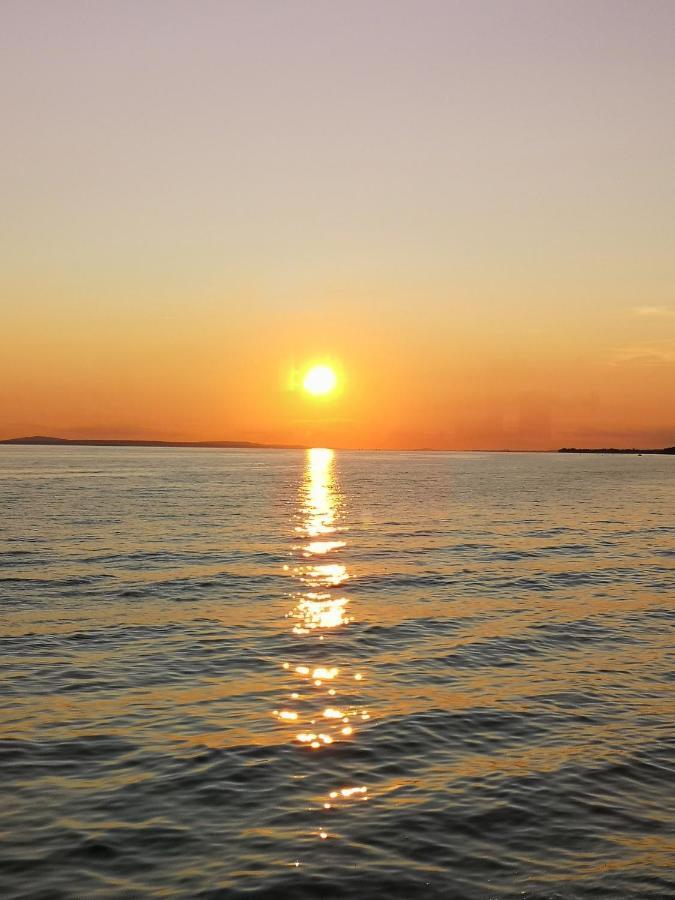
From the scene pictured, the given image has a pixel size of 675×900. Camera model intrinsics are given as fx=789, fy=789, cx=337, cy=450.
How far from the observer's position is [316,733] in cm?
1611

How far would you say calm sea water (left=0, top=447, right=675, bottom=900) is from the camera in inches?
428

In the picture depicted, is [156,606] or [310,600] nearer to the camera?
[156,606]

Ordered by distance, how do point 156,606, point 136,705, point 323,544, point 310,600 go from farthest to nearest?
point 323,544
point 310,600
point 156,606
point 136,705

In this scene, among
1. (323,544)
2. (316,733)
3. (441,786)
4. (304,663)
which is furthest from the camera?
(323,544)

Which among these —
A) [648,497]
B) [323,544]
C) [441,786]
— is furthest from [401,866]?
[648,497]

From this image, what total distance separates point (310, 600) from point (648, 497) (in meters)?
88.7

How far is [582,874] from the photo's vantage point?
10.6 m

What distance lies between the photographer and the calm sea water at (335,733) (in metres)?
10.9

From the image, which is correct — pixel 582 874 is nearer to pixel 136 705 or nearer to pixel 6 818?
pixel 6 818

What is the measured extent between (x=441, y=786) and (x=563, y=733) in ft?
13.0

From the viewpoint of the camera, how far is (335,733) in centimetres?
1614

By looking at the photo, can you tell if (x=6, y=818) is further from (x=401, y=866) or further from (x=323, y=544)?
(x=323, y=544)

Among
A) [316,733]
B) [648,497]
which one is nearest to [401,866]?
[316,733]

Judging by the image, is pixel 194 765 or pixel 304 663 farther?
pixel 304 663
